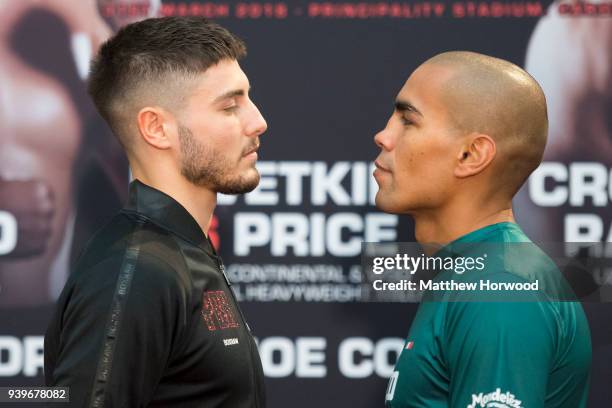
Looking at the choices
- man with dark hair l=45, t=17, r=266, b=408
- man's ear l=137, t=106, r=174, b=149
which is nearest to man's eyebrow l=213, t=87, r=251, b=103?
man with dark hair l=45, t=17, r=266, b=408

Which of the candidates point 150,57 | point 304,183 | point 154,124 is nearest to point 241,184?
point 154,124

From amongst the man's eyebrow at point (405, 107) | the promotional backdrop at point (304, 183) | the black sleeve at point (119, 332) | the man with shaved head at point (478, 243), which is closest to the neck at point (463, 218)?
the man with shaved head at point (478, 243)

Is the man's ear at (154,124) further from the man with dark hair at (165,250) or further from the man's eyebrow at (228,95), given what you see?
the man's eyebrow at (228,95)

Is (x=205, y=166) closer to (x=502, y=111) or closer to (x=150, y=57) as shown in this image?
(x=150, y=57)

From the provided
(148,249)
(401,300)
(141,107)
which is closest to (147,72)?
(141,107)

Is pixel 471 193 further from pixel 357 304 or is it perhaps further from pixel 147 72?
pixel 357 304

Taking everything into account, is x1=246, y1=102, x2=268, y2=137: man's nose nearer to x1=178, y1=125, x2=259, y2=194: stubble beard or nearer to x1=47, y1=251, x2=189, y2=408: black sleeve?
x1=178, y1=125, x2=259, y2=194: stubble beard

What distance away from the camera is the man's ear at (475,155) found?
2055 mm

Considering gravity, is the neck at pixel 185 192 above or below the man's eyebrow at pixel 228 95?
below

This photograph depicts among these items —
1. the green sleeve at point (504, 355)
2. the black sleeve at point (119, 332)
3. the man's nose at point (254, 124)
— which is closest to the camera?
the black sleeve at point (119, 332)

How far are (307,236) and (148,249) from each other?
4.09ft

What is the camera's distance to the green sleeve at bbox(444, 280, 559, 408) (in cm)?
180

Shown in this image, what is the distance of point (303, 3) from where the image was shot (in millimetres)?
3068

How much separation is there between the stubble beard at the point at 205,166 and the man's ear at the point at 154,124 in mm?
26
